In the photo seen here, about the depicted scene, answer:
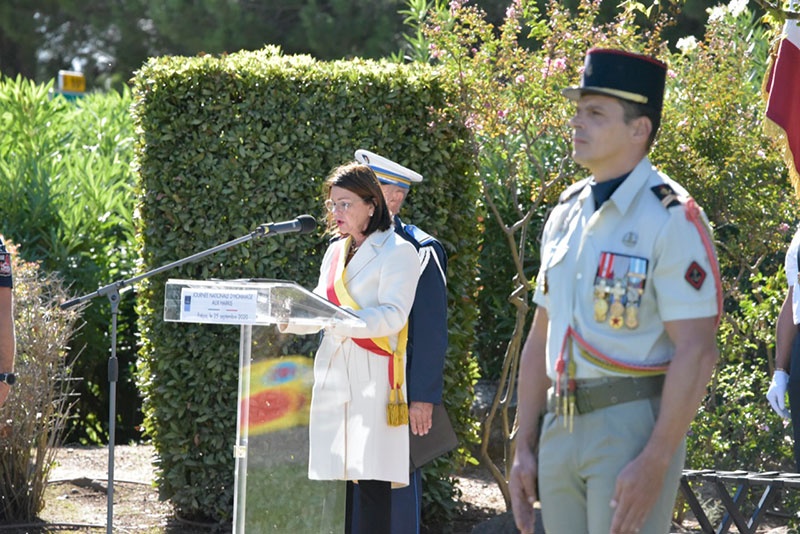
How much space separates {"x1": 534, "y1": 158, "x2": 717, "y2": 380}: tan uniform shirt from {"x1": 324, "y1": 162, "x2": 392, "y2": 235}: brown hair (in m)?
1.87

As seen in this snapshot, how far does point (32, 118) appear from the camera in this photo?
1124cm

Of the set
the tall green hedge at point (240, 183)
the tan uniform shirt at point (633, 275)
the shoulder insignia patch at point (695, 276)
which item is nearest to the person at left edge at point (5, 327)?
the tall green hedge at point (240, 183)

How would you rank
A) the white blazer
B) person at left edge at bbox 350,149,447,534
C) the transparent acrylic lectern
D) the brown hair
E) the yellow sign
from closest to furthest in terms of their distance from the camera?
1. the transparent acrylic lectern
2. the white blazer
3. the brown hair
4. person at left edge at bbox 350,149,447,534
5. the yellow sign

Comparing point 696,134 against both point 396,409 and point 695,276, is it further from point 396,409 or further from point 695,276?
point 695,276

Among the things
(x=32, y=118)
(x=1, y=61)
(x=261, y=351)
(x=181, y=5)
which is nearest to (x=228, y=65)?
(x=261, y=351)

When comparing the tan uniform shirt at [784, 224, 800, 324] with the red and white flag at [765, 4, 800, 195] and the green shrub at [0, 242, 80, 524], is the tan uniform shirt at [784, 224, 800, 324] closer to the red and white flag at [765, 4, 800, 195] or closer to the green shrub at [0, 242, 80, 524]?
the red and white flag at [765, 4, 800, 195]

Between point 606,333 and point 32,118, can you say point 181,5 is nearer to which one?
point 32,118

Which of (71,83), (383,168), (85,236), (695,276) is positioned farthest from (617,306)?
(71,83)

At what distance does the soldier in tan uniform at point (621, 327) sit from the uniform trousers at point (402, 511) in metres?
1.81

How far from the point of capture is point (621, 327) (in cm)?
275

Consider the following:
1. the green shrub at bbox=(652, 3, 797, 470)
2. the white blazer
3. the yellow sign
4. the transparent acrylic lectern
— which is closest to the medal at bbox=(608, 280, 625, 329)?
the transparent acrylic lectern

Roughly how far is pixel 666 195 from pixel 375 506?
2408 mm

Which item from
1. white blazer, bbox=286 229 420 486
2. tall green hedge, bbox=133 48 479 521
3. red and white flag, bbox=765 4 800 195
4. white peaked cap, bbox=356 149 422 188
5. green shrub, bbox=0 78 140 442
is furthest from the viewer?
green shrub, bbox=0 78 140 442

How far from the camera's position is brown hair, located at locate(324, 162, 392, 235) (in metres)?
4.65
